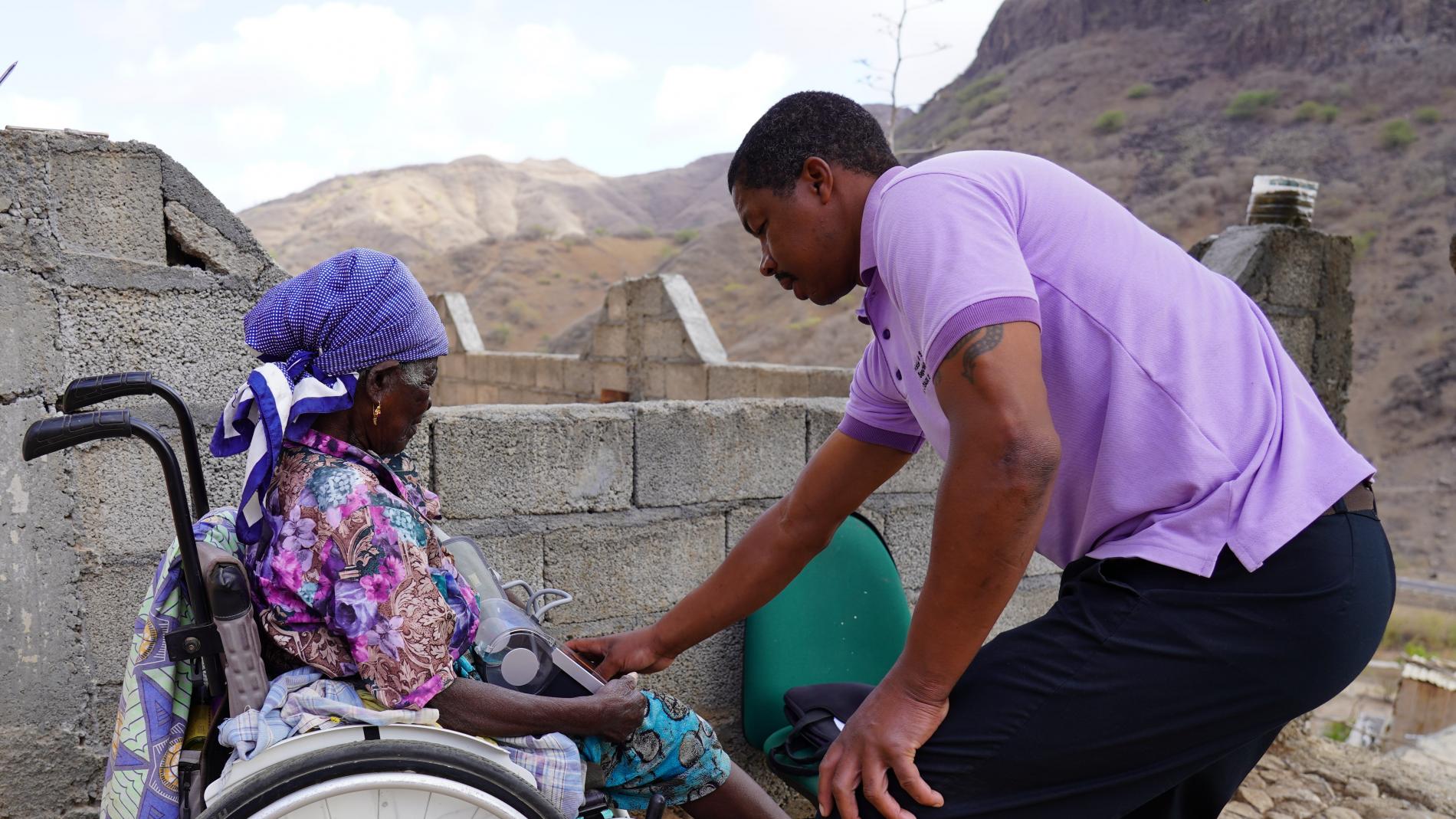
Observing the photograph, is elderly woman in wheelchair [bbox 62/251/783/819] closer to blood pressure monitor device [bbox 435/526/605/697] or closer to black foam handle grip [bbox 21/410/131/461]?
blood pressure monitor device [bbox 435/526/605/697]

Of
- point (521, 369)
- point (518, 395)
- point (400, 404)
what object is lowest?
point (518, 395)

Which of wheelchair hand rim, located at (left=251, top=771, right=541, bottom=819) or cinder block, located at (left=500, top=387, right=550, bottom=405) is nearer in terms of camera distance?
wheelchair hand rim, located at (left=251, top=771, right=541, bottom=819)

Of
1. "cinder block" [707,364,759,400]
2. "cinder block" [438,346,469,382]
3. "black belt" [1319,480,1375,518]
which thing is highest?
"black belt" [1319,480,1375,518]

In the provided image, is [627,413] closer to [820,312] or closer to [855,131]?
[855,131]

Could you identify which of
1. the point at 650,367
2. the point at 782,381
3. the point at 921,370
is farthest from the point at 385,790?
the point at 650,367

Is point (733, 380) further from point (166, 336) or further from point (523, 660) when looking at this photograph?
point (523, 660)

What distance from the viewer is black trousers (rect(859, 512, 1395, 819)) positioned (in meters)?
1.49

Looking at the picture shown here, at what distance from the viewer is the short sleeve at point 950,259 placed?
1.38 meters

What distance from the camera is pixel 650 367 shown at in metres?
9.21

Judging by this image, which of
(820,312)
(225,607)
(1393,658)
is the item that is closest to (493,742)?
(225,607)

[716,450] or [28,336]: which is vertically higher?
[28,336]

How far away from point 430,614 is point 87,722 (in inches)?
56.3

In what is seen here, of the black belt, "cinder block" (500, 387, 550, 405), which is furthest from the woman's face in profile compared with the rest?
"cinder block" (500, 387, 550, 405)

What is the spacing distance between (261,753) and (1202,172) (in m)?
32.1
